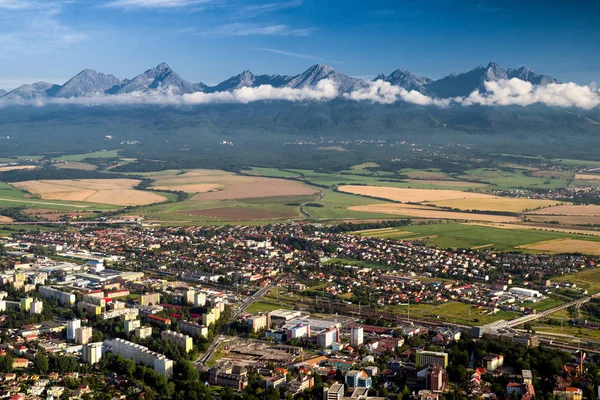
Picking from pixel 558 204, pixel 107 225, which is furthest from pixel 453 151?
pixel 107 225

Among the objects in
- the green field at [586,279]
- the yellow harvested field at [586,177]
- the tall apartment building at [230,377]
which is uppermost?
the yellow harvested field at [586,177]

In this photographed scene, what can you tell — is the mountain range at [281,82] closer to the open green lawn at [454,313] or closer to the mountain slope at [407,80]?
the mountain slope at [407,80]

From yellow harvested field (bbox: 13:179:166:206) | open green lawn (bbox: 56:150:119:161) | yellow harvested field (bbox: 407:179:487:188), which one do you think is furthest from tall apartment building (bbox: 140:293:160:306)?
open green lawn (bbox: 56:150:119:161)

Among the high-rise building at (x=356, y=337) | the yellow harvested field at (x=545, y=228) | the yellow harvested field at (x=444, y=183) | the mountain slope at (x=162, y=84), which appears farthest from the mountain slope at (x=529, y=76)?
the high-rise building at (x=356, y=337)

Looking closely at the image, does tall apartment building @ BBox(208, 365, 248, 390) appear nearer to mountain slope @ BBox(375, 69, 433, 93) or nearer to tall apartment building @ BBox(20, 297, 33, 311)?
tall apartment building @ BBox(20, 297, 33, 311)

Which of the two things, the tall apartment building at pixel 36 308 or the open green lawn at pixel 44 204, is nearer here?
the tall apartment building at pixel 36 308
